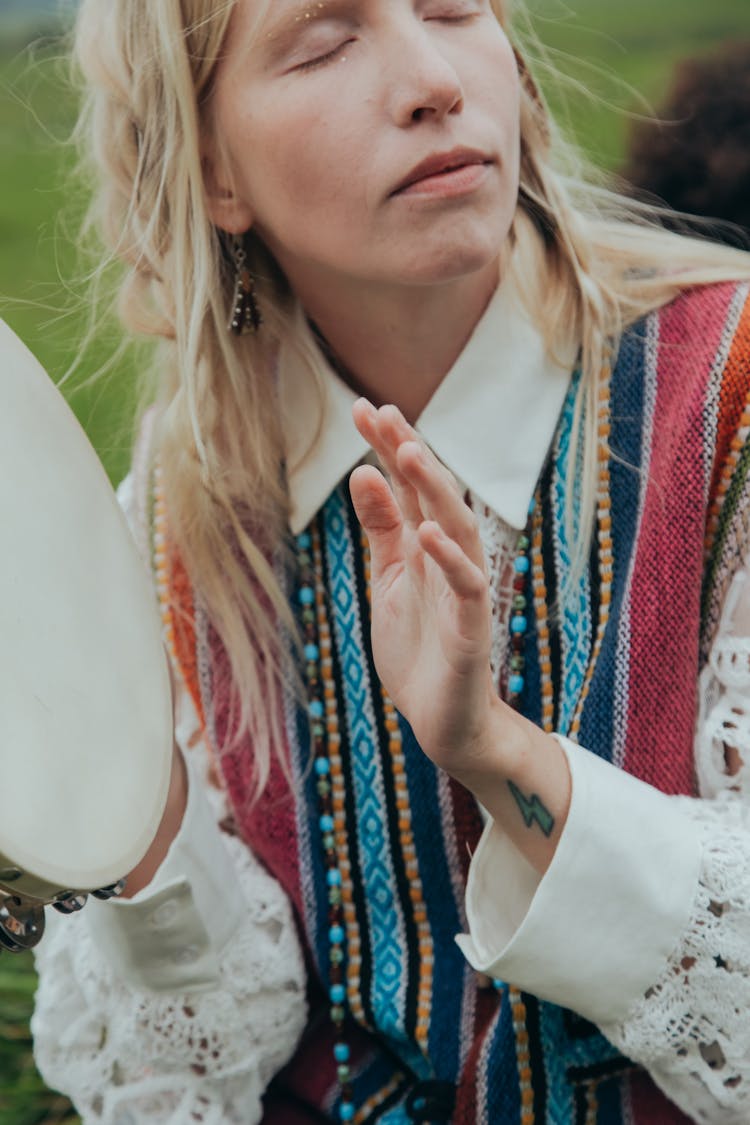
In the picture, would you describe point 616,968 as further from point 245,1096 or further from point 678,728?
point 245,1096

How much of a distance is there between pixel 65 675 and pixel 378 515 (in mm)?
276

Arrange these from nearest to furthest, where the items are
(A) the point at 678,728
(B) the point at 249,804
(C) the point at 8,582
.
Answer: (C) the point at 8,582
(A) the point at 678,728
(B) the point at 249,804

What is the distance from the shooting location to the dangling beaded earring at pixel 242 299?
63.7 inches

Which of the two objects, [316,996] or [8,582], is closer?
[8,582]

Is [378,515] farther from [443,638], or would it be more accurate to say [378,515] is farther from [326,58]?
[326,58]

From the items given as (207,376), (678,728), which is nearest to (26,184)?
(207,376)

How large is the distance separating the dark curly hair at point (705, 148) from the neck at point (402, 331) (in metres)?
0.60

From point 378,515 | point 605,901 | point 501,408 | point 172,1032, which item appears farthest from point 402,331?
point 172,1032

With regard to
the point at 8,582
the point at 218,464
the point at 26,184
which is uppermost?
the point at 8,582

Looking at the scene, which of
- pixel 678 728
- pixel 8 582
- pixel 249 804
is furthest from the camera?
pixel 249 804

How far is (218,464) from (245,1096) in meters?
0.64

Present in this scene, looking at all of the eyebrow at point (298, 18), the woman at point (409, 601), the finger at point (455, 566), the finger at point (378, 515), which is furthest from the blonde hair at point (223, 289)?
the finger at point (455, 566)

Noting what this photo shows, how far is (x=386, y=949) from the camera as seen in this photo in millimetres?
1581

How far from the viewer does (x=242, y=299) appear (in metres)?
1.62
